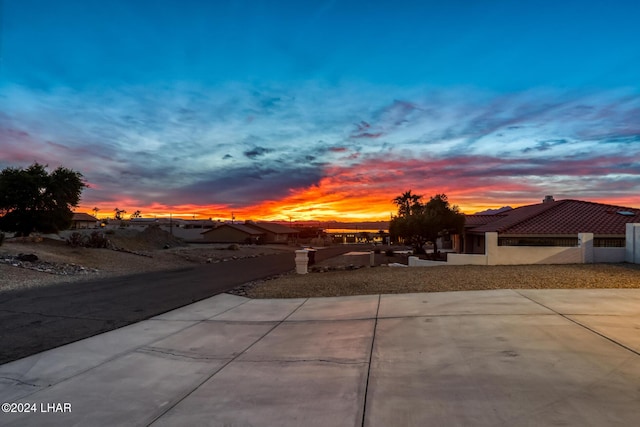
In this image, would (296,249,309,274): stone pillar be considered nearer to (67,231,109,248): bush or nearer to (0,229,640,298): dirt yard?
(0,229,640,298): dirt yard

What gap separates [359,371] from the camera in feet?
17.9

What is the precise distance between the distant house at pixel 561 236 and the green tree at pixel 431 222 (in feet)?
7.23

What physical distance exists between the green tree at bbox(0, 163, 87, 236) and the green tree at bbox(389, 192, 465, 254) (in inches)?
1122

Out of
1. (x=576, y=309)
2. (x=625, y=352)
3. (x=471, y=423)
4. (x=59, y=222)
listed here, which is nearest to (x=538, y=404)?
(x=471, y=423)

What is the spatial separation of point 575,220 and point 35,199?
4117 cm

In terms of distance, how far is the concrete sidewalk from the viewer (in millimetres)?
4270

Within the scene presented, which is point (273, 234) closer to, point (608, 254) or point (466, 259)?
point (466, 259)

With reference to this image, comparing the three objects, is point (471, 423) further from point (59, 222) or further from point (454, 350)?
point (59, 222)

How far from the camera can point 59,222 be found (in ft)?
111

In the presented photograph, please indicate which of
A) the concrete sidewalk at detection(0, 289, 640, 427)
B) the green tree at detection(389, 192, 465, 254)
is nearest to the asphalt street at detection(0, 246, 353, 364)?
the concrete sidewalk at detection(0, 289, 640, 427)

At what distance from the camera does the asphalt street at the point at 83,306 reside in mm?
7949

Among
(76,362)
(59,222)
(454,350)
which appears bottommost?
(76,362)

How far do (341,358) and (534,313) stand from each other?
168 inches

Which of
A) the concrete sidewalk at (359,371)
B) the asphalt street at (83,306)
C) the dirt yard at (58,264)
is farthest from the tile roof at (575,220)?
the dirt yard at (58,264)
